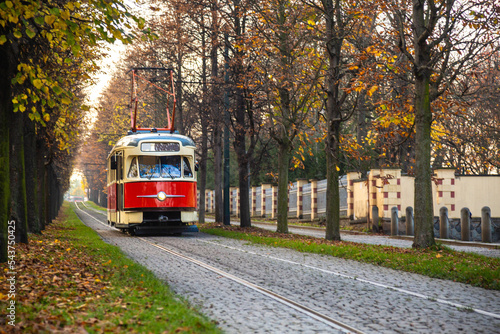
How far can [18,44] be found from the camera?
11938 mm

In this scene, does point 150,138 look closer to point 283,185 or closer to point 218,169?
point 283,185

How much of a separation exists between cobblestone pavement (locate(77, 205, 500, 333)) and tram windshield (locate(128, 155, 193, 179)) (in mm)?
8640

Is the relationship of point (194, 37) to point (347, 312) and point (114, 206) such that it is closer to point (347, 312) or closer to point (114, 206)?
point (114, 206)

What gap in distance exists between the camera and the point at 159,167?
23156 millimetres

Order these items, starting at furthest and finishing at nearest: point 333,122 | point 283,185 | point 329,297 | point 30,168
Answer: point 283,185 < point 333,122 < point 30,168 < point 329,297

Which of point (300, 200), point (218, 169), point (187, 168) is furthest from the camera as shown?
point (300, 200)

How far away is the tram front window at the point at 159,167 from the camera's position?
2303 centimetres

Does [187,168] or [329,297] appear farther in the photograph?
[187,168]

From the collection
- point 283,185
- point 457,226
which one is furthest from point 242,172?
point 457,226

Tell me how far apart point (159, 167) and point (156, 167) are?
0.35 ft

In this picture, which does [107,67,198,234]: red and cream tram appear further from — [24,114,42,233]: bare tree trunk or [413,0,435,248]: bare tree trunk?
[413,0,435,248]: bare tree trunk

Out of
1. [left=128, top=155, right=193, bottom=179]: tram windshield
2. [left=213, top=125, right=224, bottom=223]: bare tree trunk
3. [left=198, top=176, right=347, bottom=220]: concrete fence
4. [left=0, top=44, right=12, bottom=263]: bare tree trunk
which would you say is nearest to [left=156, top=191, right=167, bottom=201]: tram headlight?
[left=128, top=155, right=193, bottom=179]: tram windshield

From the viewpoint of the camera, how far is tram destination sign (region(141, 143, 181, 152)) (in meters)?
22.9

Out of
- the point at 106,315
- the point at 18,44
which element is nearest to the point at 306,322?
the point at 106,315
